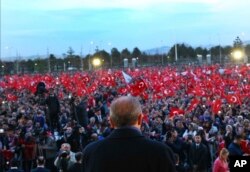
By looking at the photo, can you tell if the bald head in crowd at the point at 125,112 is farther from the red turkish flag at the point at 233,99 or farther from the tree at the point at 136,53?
the tree at the point at 136,53

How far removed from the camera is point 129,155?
2891mm

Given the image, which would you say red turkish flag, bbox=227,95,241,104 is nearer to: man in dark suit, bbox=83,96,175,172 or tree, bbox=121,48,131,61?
man in dark suit, bbox=83,96,175,172

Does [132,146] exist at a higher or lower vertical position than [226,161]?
higher

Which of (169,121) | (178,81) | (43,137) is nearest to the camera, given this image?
(43,137)

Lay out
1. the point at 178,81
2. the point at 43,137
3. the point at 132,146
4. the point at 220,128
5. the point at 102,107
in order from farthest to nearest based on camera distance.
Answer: the point at 178,81 < the point at 102,107 < the point at 220,128 < the point at 43,137 < the point at 132,146

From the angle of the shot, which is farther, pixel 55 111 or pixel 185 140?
pixel 55 111

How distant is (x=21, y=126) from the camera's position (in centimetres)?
1686

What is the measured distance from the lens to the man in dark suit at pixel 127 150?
9.46 ft

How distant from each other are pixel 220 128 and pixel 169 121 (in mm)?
1777

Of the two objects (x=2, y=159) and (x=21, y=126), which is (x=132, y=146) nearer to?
(x=2, y=159)

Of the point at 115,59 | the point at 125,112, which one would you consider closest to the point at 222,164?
the point at 125,112

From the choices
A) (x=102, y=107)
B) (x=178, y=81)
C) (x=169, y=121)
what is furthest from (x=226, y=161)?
(x=178, y=81)

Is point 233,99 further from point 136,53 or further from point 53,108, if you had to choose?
point 136,53

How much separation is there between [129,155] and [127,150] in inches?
1.1
